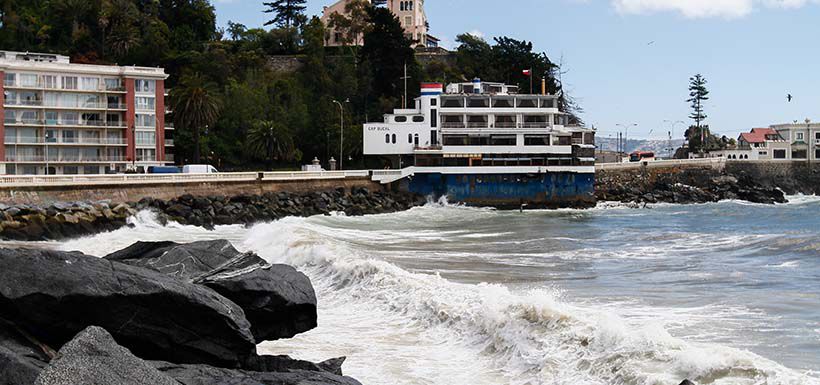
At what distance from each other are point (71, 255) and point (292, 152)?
58.8m

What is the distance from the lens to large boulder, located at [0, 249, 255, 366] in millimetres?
8773

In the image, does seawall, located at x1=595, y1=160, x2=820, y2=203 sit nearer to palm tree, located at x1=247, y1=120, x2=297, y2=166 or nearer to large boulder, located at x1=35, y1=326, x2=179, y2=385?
palm tree, located at x1=247, y1=120, x2=297, y2=166

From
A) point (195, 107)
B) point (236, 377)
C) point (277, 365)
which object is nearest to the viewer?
point (236, 377)

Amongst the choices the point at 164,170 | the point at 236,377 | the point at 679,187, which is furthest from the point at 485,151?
the point at 236,377

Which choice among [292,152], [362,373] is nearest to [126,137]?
[292,152]

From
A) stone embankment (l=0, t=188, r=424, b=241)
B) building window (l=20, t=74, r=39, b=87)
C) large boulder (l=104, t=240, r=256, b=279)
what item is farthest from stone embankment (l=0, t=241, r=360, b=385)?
building window (l=20, t=74, r=39, b=87)

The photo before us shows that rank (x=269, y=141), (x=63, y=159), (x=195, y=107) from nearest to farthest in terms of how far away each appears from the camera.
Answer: (x=63, y=159)
(x=195, y=107)
(x=269, y=141)

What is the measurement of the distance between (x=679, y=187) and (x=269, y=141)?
31.5 metres

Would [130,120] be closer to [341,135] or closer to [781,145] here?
[341,135]

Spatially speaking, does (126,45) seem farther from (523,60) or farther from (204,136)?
(523,60)

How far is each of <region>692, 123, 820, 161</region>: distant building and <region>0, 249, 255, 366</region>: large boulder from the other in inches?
3420

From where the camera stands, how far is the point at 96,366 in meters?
A: 6.56

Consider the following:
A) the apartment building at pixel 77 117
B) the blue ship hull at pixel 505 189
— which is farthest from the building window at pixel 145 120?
the blue ship hull at pixel 505 189

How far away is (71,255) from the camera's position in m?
9.39
